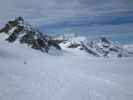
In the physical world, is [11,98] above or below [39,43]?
above

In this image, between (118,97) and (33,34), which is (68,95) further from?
(33,34)

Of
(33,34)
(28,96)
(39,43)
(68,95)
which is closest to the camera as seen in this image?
(28,96)

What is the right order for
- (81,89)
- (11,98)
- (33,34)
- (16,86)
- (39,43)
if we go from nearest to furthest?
1. (11,98)
2. (16,86)
3. (81,89)
4. (39,43)
5. (33,34)

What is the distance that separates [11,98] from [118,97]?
7.11 m

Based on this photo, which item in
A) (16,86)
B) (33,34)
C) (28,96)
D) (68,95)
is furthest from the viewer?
(33,34)

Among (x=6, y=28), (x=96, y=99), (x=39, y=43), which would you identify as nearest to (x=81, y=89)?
(x=96, y=99)

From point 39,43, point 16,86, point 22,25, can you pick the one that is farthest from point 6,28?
point 16,86

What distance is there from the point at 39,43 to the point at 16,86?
8660cm

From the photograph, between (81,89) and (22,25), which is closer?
(81,89)

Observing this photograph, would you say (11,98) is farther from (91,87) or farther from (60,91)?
(91,87)

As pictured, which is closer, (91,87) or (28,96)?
(28,96)

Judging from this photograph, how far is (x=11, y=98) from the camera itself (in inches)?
453

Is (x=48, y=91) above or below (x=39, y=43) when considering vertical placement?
above

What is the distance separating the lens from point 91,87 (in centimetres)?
1625
